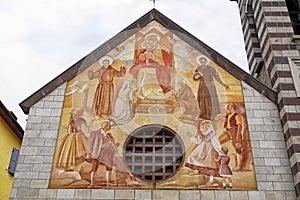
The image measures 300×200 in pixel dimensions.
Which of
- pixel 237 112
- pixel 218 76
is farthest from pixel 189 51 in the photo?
pixel 237 112

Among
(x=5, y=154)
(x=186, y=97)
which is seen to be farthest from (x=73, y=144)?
(x=5, y=154)

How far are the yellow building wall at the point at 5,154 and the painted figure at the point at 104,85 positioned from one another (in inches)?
173

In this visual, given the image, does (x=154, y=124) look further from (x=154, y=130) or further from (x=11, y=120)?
(x=11, y=120)

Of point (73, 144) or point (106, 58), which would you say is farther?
point (106, 58)

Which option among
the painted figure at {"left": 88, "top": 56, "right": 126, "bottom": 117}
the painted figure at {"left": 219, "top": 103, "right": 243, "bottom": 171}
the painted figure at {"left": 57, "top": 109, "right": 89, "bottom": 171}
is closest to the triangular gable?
the painted figure at {"left": 88, "top": 56, "right": 126, "bottom": 117}

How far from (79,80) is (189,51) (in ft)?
12.3

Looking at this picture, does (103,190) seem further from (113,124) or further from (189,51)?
(189,51)

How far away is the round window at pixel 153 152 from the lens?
9820mm

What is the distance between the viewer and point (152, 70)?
38.1 ft

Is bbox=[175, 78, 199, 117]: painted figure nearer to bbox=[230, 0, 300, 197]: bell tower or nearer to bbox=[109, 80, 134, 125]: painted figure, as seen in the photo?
bbox=[109, 80, 134, 125]: painted figure

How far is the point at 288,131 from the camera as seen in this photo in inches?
394

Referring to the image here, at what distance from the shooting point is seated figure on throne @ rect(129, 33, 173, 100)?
436 inches

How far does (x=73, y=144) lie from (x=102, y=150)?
0.84m

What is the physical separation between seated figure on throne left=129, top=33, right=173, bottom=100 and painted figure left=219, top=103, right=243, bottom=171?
191 cm
